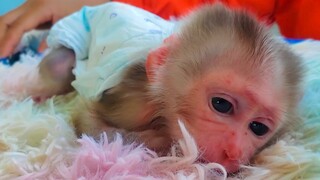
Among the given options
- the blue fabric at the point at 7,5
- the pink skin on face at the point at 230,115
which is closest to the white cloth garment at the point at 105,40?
the pink skin on face at the point at 230,115

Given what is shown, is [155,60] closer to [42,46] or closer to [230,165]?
[230,165]

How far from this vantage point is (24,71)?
1471 millimetres

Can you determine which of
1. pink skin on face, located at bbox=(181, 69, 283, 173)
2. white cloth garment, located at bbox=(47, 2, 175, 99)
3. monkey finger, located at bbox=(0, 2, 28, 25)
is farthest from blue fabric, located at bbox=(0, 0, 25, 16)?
pink skin on face, located at bbox=(181, 69, 283, 173)

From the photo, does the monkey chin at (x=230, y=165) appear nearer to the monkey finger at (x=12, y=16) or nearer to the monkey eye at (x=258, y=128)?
the monkey eye at (x=258, y=128)

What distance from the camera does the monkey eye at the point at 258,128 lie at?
844 mm

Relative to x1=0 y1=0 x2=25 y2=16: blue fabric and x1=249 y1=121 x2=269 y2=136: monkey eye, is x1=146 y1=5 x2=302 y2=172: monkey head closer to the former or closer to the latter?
x1=249 y1=121 x2=269 y2=136: monkey eye

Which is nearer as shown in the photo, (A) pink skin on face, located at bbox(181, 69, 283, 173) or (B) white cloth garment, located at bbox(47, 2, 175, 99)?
(A) pink skin on face, located at bbox(181, 69, 283, 173)

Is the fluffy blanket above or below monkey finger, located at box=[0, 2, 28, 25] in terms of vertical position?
below

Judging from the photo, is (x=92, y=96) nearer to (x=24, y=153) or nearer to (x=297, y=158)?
(x=24, y=153)

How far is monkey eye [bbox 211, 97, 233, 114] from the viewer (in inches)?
32.3

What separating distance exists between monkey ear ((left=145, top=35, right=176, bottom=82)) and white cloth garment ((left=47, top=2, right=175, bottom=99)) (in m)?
0.08

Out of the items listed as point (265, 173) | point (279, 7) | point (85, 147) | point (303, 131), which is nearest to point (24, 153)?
point (85, 147)

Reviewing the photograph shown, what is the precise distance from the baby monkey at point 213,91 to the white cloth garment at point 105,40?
7cm

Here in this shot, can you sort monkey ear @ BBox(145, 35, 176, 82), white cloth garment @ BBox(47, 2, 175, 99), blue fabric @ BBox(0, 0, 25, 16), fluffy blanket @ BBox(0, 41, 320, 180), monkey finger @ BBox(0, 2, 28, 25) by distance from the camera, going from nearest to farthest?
1. fluffy blanket @ BBox(0, 41, 320, 180)
2. monkey ear @ BBox(145, 35, 176, 82)
3. white cloth garment @ BBox(47, 2, 175, 99)
4. monkey finger @ BBox(0, 2, 28, 25)
5. blue fabric @ BBox(0, 0, 25, 16)
